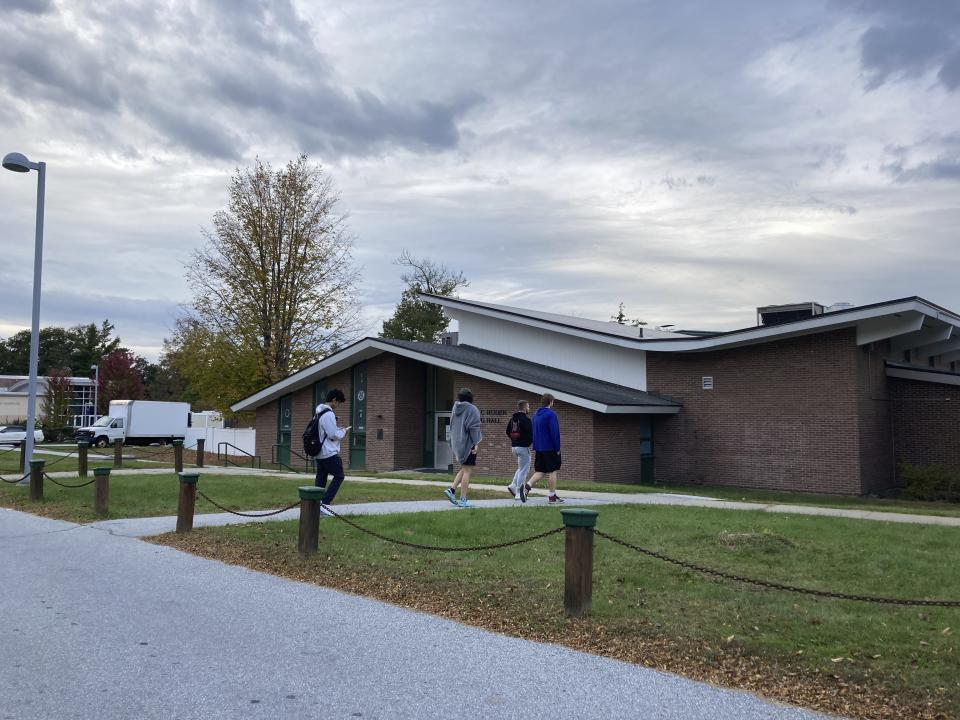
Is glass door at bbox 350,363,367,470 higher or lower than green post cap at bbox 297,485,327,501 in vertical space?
higher

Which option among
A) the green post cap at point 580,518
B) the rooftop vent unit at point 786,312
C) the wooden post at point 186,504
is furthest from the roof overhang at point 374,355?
the green post cap at point 580,518

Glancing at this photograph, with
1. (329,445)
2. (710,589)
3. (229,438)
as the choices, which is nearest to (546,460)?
(329,445)

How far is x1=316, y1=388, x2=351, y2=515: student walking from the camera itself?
11453 mm

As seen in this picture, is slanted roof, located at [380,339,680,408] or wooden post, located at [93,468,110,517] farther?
slanted roof, located at [380,339,680,408]

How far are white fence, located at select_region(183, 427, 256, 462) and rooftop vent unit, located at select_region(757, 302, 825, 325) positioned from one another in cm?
2142

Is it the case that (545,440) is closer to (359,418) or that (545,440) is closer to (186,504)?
(186,504)

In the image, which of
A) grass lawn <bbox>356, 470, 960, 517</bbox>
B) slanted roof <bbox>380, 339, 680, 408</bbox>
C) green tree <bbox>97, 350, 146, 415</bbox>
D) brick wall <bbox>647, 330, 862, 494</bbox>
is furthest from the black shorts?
green tree <bbox>97, 350, 146, 415</bbox>

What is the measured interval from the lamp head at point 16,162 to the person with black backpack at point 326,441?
10.6 metres

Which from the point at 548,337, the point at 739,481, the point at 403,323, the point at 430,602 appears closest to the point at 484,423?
the point at 548,337

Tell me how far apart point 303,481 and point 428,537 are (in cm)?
896

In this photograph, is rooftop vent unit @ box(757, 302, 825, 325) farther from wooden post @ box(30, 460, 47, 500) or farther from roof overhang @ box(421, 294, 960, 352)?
wooden post @ box(30, 460, 47, 500)

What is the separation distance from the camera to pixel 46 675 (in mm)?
5332

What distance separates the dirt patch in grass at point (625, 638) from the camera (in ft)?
16.0

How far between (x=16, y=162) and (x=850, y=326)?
19.9 metres
